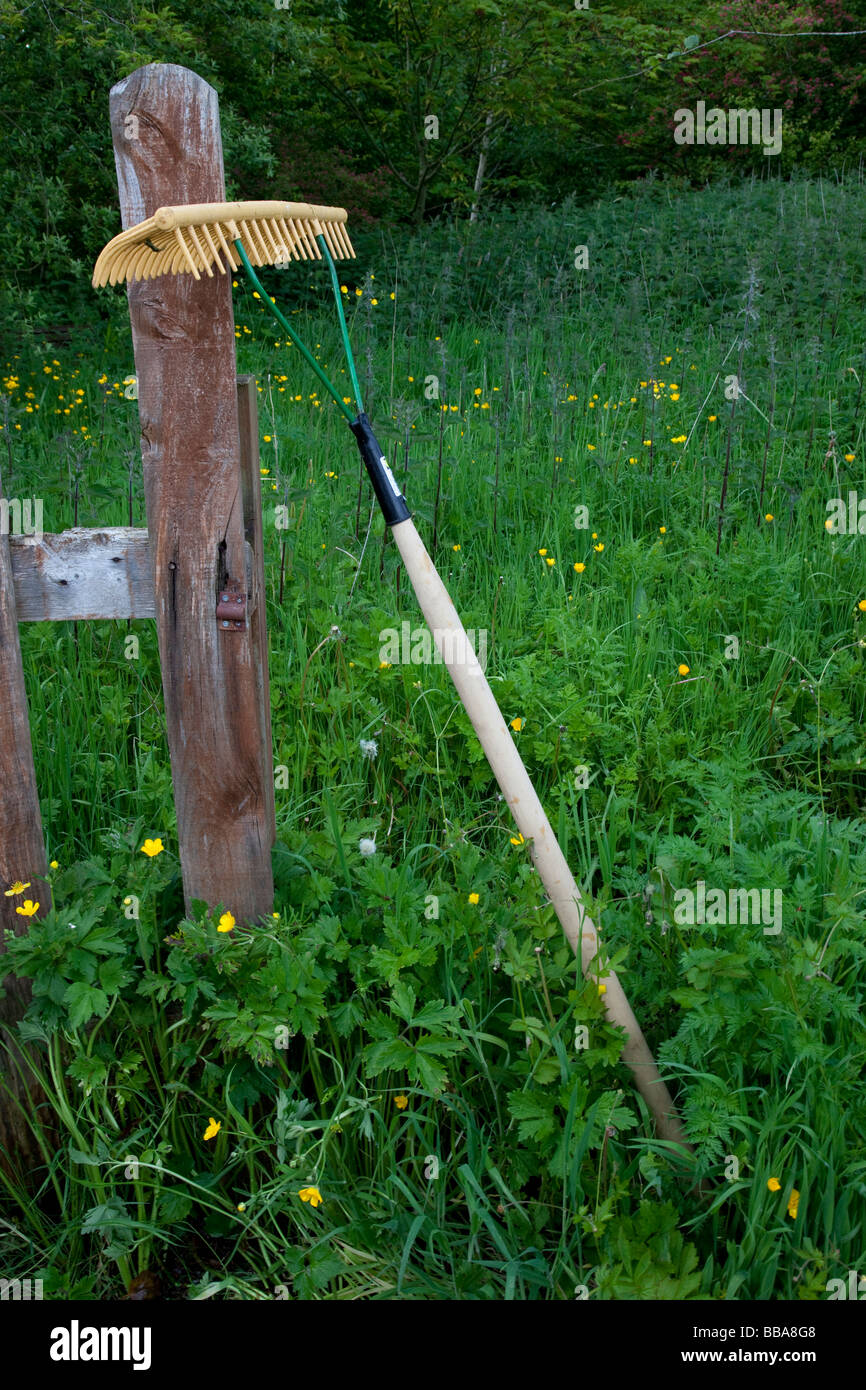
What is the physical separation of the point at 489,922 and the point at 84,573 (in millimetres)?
1041

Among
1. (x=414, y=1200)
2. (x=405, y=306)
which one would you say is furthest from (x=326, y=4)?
(x=414, y=1200)

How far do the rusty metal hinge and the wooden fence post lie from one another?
15.8 inches

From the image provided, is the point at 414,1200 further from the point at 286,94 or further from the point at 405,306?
the point at 286,94

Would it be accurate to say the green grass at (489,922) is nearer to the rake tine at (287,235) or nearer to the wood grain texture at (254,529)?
the wood grain texture at (254,529)

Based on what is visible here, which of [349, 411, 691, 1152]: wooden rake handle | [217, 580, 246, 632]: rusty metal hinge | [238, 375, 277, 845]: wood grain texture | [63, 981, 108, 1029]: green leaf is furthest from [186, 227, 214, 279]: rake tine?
[63, 981, 108, 1029]: green leaf

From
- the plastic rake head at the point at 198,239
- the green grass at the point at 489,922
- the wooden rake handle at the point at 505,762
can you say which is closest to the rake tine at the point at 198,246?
the plastic rake head at the point at 198,239

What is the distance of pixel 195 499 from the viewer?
5.74 feet

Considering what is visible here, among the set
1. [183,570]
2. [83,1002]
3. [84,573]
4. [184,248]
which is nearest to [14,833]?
[83,1002]

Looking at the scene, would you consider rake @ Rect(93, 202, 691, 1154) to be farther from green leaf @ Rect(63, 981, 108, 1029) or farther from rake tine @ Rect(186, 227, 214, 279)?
green leaf @ Rect(63, 981, 108, 1029)

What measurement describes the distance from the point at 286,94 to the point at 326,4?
2.56ft

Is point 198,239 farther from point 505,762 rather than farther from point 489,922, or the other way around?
point 489,922
